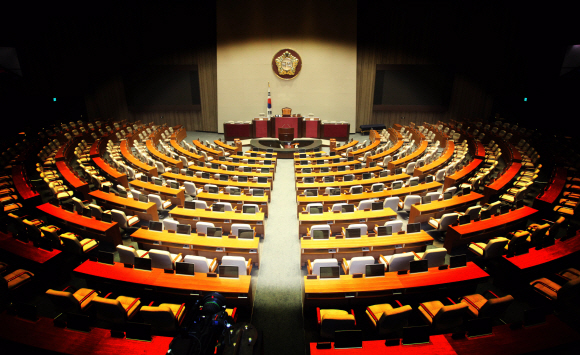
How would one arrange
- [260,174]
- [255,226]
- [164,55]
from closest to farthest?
[255,226]
[260,174]
[164,55]

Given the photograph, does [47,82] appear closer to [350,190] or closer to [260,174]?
[260,174]

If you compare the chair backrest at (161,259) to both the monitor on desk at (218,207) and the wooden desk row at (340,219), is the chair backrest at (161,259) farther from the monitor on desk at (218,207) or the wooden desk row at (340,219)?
the wooden desk row at (340,219)

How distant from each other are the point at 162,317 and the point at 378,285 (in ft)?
11.9

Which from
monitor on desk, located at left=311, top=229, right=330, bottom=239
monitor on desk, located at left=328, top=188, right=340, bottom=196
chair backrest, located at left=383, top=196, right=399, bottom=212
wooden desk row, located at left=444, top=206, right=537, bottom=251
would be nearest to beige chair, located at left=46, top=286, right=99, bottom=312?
monitor on desk, located at left=311, top=229, right=330, bottom=239

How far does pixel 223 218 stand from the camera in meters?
7.71

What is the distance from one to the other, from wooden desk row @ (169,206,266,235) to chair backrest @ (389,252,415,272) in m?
3.43

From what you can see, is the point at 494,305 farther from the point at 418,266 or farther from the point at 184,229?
the point at 184,229

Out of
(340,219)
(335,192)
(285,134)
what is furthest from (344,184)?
(285,134)

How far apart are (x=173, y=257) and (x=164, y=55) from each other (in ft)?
60.6

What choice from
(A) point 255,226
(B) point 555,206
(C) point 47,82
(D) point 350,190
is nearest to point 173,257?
(A) point 255,226

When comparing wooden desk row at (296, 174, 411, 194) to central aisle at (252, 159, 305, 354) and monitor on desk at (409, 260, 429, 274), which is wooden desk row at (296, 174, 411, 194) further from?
monitor on desk at (409, 260, 429, 274)

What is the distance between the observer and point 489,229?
6902 millimetres

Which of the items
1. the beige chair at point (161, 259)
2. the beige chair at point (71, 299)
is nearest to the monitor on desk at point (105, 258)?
the beige chair at point (71, 299)

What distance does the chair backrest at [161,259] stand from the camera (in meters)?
5.84
